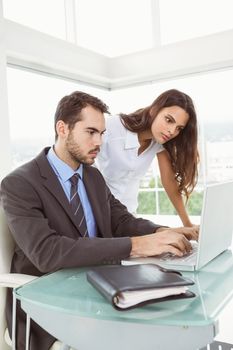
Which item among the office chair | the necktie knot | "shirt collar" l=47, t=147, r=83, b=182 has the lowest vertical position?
the office chair

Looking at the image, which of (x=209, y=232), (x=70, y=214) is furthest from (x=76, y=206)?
(x=209, y=232)

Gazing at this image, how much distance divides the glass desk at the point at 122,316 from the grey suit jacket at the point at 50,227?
0.32 ft

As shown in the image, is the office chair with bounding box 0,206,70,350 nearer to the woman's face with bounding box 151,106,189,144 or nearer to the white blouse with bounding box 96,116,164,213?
the white blouse with bounding box 96,116,164,213

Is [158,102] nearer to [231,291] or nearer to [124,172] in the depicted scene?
[124,172]

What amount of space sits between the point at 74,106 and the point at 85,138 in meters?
0.14

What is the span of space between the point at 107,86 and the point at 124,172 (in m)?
1.70

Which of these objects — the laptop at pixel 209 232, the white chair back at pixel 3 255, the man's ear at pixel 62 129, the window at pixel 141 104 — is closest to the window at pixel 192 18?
the window at pixel 141 104

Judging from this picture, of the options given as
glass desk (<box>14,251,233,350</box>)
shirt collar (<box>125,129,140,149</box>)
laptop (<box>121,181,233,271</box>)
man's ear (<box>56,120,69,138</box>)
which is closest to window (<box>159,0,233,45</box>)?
shirt collar (<box>125,129,140,149</box>)

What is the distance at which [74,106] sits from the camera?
60.9 inches

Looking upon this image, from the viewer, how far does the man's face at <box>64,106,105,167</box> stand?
1.54m

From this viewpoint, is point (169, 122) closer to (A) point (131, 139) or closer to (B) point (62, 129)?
(A) point (131, 139)

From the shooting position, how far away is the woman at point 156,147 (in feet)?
6.06

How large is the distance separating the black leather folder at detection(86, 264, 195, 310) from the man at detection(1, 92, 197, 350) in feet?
0.86

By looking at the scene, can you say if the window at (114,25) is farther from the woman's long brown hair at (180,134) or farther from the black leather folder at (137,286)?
the black leather folder at (137,286)
